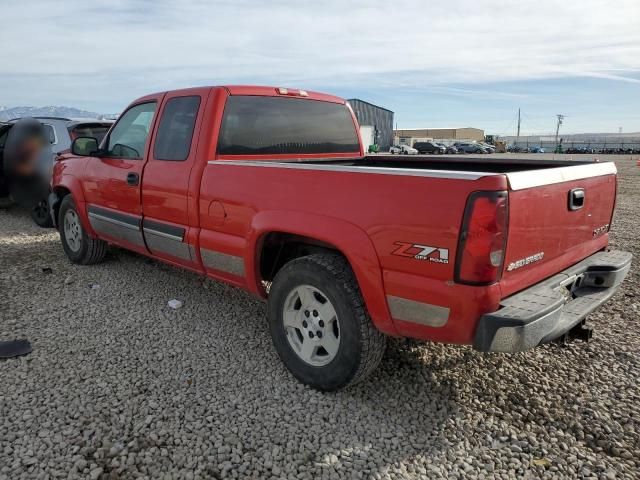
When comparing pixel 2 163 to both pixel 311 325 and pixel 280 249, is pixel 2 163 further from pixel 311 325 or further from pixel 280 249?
pixel 311 325

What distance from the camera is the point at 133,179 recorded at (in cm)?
435

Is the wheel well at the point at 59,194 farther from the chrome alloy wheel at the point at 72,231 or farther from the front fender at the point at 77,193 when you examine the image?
the chrome alloy wheel at the point at 72,231

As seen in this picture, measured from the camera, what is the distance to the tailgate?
2357 mm

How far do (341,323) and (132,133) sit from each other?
303 centimetres

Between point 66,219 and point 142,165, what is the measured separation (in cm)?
224

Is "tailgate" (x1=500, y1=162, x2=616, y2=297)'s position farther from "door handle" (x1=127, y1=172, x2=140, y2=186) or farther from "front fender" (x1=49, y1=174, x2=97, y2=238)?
Result: "front fender" (x1=49, y1=174, x2=97, y2=238)

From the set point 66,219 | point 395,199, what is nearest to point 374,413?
point 395,199

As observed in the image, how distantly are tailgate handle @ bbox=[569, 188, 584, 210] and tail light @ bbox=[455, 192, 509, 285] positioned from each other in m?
0.75

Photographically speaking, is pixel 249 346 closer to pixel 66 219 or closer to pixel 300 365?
pixel 300 365

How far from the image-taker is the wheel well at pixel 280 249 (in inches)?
125

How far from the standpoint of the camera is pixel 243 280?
3.48m

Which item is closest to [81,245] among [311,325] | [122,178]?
[122,178]

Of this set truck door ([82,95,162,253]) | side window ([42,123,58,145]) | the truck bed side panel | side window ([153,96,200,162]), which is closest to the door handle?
truck door ([82,95,162,253])

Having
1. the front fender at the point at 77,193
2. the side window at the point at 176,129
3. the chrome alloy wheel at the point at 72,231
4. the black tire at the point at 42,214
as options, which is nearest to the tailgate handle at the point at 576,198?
the side window at the point at 176,129
